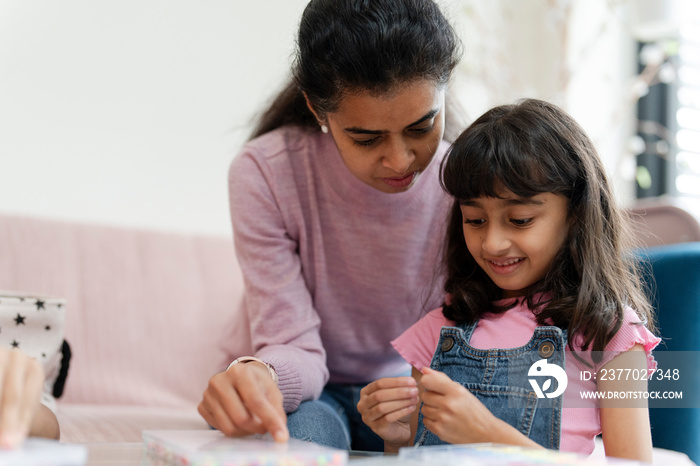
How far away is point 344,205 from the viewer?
121 centimetres

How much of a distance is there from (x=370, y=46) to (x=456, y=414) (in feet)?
1.61

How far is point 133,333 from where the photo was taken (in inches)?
61.0

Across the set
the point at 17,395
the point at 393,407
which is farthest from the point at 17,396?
the point at 393,407

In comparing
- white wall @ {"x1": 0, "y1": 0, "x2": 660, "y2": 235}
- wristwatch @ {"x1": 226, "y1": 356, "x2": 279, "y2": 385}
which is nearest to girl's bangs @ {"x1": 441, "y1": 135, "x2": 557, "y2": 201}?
wristwatch @ {"x1": 226, "y1": 356, "x2": 279, "y2": 385}

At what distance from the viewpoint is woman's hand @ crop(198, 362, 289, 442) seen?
2.25 ft

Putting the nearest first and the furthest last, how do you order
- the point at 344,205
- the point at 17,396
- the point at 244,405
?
the point at 17,396, the point at 244,405, the point at 344,205

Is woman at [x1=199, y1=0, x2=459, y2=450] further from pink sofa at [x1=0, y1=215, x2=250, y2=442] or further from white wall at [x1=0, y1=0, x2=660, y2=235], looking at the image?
white wall at [x1=0, y1=0, x2=660, y2=235]

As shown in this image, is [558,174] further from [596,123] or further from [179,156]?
[596,123]

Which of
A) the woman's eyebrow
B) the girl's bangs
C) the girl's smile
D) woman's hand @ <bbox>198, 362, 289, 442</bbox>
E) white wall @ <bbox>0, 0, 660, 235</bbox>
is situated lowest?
woman's hand @ <bbox>198, 362, 289, 442</bbox>

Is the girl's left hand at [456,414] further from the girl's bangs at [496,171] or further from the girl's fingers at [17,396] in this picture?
the girl's fingers at [17,396]

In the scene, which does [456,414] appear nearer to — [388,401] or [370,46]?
[388,401]

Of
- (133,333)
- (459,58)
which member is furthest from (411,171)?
(133,333)

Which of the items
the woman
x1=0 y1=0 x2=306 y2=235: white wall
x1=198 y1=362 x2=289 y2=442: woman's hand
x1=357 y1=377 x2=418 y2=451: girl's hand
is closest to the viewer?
x1=198 y1=362 x2=289 y2=442: woman's hand

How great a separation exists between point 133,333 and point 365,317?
619mm
